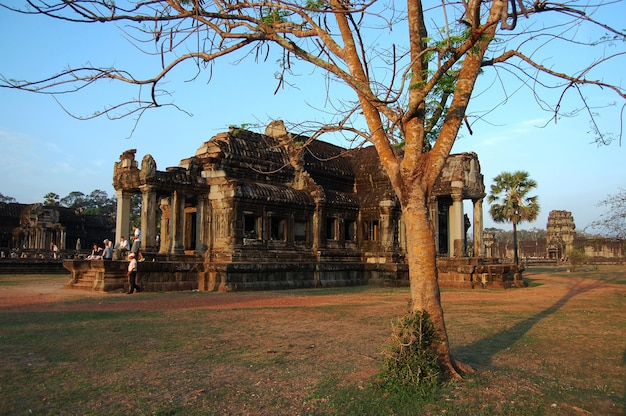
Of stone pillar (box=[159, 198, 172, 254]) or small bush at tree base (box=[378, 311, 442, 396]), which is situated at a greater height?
stone pillar (box=[159, 198, 172, 254])

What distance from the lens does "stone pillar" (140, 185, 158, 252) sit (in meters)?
17.2

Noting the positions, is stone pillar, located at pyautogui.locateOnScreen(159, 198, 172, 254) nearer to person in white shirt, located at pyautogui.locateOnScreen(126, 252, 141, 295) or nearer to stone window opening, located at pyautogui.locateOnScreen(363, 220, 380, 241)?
person in white shirt, located at pyautogui.locateOnScreen(126, 252, 141, 295)

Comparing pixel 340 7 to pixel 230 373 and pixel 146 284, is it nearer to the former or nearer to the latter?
pixel 230 373

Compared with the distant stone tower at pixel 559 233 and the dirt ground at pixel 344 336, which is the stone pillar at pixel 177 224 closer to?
the dirt ground at pixel 344 336

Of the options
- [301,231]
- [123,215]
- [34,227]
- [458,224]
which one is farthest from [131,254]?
[34,227]

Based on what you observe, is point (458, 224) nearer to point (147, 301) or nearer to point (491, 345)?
point (147, 301)

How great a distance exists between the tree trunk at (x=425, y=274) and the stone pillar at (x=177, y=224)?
1393 cm

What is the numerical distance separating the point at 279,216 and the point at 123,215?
18.4 ft

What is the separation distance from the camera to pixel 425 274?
17.6 feet

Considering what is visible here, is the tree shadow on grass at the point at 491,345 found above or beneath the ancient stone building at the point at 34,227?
beneath

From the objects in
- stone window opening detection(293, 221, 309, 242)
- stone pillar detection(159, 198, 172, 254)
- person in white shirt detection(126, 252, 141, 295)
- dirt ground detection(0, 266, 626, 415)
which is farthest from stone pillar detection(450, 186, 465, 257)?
person in white shirt detection(126, 252, 141, 295)

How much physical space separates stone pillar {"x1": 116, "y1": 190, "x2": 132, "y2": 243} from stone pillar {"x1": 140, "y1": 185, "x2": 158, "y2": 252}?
1176 millimetres

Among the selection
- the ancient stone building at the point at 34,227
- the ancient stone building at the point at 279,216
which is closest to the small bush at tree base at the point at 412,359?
the ancient stone building at the point at 279,216

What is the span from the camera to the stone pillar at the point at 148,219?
17203mm
